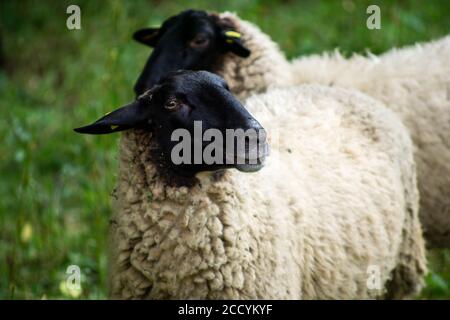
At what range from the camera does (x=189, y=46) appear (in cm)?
438

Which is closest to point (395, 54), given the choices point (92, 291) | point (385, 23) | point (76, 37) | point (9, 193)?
point (385, 23)

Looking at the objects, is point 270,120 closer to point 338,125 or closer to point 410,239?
point 338,125

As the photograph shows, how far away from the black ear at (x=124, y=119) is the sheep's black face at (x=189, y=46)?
1213mm

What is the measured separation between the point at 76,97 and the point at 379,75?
11.8 ft

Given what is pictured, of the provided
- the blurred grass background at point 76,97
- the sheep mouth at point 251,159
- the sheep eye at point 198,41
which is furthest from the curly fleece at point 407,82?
the sheep mouth at point 251,159

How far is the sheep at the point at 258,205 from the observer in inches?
115

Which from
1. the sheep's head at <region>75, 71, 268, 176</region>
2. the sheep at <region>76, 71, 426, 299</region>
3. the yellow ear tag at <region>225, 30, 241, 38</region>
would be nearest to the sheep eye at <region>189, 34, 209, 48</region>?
the yellow ear tag at <region>225, 30, 241, 38</region>

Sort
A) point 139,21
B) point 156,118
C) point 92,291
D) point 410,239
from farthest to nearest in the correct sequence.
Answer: point 139,21 < point 92,291 < point 410,239 < point 156,118

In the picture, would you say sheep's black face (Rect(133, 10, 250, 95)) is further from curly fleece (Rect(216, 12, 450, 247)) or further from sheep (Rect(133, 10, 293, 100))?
curly fleece (Rect(216, 12, 450, 247))

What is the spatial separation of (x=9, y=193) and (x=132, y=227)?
290cm

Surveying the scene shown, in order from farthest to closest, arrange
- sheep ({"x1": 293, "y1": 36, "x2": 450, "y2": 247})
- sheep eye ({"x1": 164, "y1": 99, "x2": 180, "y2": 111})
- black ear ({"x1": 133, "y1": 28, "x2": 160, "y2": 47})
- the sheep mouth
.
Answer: black ear ({"x1": 133, "y1": 28, "x2": 160, "y2": 47}), sheep ({"x1": 293, "y1": 36, "x2": 450, "y2": 247}), sheep eye ({"x1": 164, "y1": 99, "x2": 180, "y2": 111}), the sheep mouth

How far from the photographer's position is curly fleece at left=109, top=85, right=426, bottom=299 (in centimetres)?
293

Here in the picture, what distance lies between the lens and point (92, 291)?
13.9ft

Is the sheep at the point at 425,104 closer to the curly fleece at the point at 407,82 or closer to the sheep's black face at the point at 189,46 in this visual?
the curly fleece at the point at 407,82
